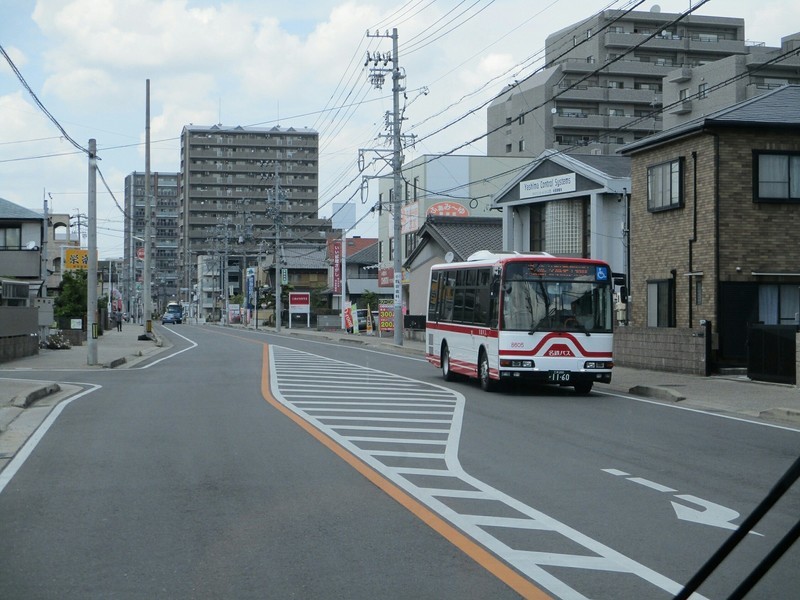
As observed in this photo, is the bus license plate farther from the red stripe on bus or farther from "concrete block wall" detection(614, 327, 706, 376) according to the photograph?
"concrete block wall" detection(614, 327, 706, 376)

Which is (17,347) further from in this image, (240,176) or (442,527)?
(240,176)

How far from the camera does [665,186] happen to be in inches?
1133

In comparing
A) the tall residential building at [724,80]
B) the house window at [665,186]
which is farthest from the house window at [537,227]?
the tall residential building at [724,80]

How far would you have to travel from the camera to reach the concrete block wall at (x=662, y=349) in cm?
2498

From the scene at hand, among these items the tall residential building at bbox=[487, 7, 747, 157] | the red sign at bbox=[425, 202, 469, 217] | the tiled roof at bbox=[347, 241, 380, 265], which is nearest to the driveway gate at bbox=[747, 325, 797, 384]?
the red sign at bbox=[425, 202, 469, 217]

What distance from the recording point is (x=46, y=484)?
31.1ft

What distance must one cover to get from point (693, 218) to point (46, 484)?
21.6m

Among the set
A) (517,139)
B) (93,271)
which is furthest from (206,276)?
(93,271)

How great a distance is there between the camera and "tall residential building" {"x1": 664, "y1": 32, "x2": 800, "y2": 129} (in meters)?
59.1

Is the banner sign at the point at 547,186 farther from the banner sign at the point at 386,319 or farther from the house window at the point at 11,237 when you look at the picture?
the house window at the point at 11,237

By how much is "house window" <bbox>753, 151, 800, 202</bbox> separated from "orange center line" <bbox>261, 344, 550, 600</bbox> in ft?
58.7

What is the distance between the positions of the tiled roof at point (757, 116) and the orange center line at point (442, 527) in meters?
17.3

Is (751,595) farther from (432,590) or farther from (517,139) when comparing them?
(517,139)

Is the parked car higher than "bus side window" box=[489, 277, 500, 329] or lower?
lower
